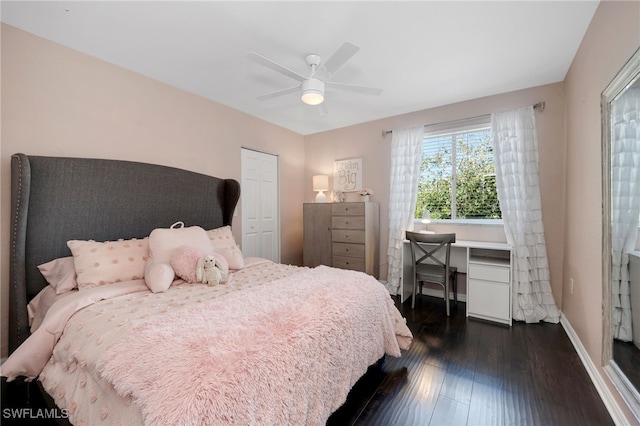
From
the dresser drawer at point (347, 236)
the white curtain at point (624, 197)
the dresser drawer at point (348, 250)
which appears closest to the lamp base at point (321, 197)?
the dresser drawer at point (347, 236)

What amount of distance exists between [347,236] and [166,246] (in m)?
2.19

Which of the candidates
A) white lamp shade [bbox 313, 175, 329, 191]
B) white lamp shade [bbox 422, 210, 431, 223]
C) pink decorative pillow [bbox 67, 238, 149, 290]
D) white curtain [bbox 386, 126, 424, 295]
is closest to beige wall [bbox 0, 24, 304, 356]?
pink decorative pillow [bbox 67, 238, 149, 290]

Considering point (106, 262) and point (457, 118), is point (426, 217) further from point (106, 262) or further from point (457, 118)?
point (106, 262)

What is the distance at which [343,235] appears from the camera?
Answer: 3.58 metres

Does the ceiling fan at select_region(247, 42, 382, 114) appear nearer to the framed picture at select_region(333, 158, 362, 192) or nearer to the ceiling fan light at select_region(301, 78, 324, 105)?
the ceiling fan light at select_region(301, 78, 324, 105)

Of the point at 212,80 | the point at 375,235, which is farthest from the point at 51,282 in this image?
the point at 375,235

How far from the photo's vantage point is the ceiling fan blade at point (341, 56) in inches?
65.5

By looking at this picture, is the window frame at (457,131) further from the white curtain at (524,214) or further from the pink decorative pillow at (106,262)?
the pink decorative pillow at (106,262)

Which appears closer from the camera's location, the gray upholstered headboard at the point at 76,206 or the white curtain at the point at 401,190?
the gray upholstered headboard at the point at 76,206

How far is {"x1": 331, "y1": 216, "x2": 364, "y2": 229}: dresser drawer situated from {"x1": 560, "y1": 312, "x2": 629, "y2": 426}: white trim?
220 cm

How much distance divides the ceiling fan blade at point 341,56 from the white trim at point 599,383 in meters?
2.53

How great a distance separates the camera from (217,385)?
0.86 m

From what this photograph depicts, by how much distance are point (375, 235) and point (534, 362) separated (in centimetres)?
210

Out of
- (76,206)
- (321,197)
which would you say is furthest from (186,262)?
(321,197)
